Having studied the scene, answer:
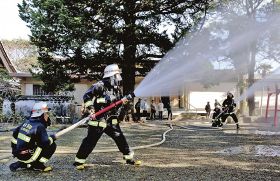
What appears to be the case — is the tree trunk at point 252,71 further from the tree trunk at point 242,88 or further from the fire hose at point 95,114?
the fire hose at point 95,114

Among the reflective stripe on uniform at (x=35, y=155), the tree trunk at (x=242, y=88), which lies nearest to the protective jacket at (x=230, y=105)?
the reflective stripe on uniform at (x=35, y=155)

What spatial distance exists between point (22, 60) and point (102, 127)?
3587 centimetres

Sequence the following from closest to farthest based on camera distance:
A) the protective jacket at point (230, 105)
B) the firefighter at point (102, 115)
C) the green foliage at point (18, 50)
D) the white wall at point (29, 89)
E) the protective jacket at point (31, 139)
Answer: the protective jacket at point (31, 139) < the firefighter at point (102, 115) < the protective jacket at point (230, 105) < the white wall at point (29, 89) < the green foliage at point (18, 50)

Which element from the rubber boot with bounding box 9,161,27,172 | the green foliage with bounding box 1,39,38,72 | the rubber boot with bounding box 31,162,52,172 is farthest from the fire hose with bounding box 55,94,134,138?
the green foliage with bounding box 1,39,38,72

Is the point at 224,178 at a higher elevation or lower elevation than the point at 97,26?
lower

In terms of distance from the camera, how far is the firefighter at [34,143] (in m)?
6.24

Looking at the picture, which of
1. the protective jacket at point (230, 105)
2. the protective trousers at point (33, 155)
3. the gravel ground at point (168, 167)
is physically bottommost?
the gravel ground at point (168, 167)

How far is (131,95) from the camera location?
693cm

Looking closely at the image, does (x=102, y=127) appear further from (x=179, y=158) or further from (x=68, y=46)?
(x=68, y=46)

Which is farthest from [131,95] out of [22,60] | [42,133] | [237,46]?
[22,60]

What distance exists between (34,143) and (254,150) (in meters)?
5.19

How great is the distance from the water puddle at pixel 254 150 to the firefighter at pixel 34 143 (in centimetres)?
403

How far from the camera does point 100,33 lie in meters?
17.9

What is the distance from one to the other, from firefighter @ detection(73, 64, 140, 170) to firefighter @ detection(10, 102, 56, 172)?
564mm
